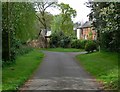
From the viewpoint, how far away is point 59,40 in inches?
2432

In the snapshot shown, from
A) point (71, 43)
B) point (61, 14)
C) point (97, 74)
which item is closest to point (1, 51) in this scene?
point (97, 74)

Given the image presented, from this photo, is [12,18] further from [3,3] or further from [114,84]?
[114,84]

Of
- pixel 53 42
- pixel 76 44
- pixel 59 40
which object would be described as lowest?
pixel 76 44

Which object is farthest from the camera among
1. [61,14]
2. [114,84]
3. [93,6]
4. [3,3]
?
[61,14]

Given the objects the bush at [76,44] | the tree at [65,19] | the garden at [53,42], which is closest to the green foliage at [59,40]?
the garden at [53,42]

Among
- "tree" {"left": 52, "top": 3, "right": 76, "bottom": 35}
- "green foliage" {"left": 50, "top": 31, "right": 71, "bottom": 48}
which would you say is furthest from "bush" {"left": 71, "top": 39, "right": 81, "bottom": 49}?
"tree" {"left": 52, "top": 3, "right": 76, "bottom": 35}

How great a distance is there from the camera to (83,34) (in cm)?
7906

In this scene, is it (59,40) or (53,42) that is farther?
(53,42)

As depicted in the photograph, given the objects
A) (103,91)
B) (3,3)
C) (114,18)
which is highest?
(3,3)

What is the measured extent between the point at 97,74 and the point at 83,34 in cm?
6154

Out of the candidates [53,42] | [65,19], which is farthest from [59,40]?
[65,19]

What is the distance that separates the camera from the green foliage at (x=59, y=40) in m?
61.3

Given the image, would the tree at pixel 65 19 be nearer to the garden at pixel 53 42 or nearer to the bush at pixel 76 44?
the garden at pixel 53 42

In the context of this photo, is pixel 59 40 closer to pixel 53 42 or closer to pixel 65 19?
pixel 53 42
